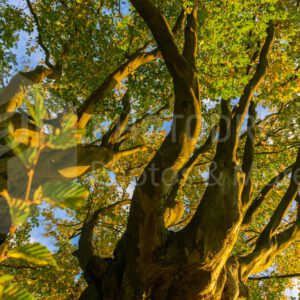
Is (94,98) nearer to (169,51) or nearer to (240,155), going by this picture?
(169,51)

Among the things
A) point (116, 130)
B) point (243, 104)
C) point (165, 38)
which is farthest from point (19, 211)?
point (116, 130)

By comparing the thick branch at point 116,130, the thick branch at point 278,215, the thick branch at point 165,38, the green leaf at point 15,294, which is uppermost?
the thick branch at point 116,130

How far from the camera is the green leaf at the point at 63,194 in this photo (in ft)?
3.29

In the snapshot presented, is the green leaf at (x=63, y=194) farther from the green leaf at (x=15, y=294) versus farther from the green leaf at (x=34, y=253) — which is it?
the green leaf at (x=15, y=294)

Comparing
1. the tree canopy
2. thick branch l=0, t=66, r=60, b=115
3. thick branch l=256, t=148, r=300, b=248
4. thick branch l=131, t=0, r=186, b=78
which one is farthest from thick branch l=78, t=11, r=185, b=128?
thick branch l=256, t=148, r=300, b=248

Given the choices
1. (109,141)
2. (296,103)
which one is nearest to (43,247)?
(109,141)

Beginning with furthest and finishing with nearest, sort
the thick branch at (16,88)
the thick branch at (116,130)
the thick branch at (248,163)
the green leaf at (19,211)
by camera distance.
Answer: the thick branch at (116,130) → the thick branch at (16,88) → the thick branch at (248,163) → the green leaf at (19,211)

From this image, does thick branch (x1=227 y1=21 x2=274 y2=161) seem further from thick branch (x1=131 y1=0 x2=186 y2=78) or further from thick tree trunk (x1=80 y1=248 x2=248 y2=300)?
thick tree trunk (x1=80 y1=248 x2=248 y2=300)

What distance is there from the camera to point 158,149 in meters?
6.42

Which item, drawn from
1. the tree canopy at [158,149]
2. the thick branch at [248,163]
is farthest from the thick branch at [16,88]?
the thick branch at [248,163]

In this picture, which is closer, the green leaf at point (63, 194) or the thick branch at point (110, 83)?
the green leaf at point (63, 194)

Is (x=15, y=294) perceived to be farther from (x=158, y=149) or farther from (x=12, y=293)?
(x=158, y=149)

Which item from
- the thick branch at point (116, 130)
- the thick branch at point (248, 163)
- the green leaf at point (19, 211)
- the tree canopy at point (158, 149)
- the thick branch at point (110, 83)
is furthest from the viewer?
the thick branch at point (116, 130)

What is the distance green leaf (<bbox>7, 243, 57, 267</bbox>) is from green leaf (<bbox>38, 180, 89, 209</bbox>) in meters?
0.16
